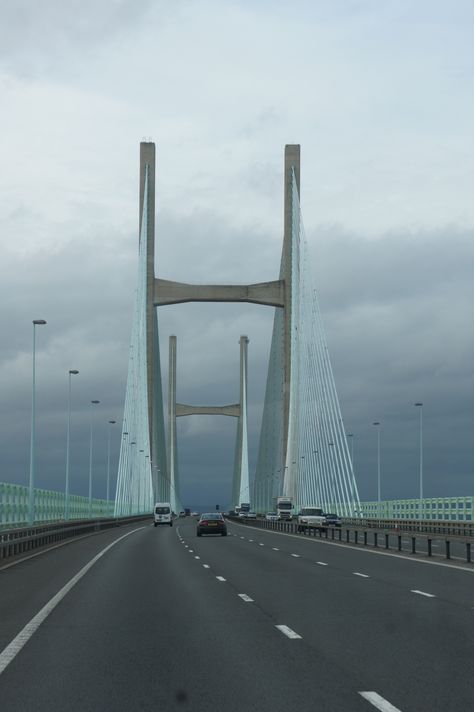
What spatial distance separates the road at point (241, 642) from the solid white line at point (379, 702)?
2 cm

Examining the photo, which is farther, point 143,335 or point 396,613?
point 143,335

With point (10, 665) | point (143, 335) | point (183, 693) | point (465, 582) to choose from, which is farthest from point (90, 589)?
point (143, 335)

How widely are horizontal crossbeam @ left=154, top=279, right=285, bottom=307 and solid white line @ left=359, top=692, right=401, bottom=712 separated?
72260 millimetres

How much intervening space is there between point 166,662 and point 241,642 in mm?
1836

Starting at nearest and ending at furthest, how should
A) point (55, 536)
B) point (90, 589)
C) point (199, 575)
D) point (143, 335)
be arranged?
point (90, 589) → point (199, 575) → point (55, 536) → point (143, 335)

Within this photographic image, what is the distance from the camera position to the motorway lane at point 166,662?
393 inches

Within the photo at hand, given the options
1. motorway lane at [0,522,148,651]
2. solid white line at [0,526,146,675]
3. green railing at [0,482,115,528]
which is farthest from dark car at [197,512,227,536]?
solid white line at [0,526,146,675]

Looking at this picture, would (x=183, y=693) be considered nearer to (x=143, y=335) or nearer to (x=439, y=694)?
(x=439, y=694)

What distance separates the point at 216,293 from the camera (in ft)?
269

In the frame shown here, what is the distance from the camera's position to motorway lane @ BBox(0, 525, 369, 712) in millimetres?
9976

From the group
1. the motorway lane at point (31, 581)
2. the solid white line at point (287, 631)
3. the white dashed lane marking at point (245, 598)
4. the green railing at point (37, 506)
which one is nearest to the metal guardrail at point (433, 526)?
the green railing at point (37, 506)

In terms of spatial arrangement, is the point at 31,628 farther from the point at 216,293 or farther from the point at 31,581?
the point at 216,293

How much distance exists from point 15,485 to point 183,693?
34855 millimetres

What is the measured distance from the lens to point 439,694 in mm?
10156
